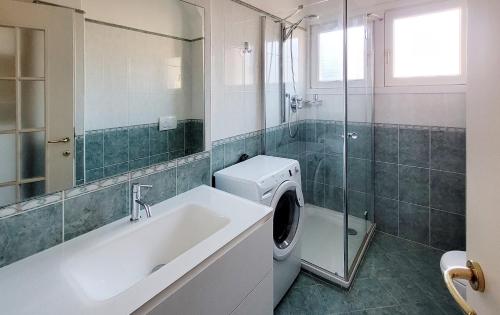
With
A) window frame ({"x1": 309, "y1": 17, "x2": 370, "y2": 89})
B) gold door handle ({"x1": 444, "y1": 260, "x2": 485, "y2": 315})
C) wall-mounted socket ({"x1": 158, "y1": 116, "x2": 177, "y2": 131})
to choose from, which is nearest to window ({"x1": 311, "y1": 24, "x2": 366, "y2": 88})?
window frame ({"x1": 309, "y1": 17, "x2": 370, "y2": 89})

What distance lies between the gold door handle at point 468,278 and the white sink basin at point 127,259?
26.4 inches

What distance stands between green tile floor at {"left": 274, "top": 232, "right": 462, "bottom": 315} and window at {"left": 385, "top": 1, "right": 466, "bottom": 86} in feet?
5.09

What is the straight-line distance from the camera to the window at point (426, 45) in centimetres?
220

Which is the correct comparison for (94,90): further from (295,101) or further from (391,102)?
(391,102)

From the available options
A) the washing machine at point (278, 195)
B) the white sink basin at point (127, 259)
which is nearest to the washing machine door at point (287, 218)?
the washing machine at point (278, 195)

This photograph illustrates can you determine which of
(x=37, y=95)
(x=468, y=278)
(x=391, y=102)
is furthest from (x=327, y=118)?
(x=37, y=95)

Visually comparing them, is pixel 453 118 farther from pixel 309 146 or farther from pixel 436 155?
pixel 309 146

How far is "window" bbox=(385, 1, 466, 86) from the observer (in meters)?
2.20

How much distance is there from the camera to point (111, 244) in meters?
1.06

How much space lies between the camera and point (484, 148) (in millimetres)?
527

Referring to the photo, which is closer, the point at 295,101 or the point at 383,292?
the point at 383,292

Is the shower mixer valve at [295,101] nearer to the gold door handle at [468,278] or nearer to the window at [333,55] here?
the window at [333,55]

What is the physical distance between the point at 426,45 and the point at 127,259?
2.81 meters

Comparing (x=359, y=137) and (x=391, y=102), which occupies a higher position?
(x=391, y=102)
